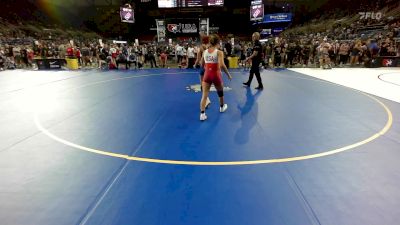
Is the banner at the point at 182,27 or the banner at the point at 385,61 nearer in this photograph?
the banner at the point at 385,61

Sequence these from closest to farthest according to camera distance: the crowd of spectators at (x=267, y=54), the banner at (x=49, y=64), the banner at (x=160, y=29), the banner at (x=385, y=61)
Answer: the banner at (x=385, y=61) → the crowd of spectators at (x=267, y=54) → the banner at (x=49, y=64) → the banner at (x=160, y=29)

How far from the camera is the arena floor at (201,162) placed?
10.5 ft

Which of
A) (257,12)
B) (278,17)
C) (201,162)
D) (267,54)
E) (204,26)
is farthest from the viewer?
(278,17)

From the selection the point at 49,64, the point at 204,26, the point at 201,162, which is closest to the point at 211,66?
the point at 201,162

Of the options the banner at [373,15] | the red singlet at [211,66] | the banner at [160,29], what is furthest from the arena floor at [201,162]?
the banner at [373,15]

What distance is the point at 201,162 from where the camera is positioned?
441cm

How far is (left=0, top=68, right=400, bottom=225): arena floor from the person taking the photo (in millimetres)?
3203

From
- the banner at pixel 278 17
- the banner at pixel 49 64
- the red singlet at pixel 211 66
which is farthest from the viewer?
the banner at pixel 278 17

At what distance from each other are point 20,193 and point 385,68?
1915 cm

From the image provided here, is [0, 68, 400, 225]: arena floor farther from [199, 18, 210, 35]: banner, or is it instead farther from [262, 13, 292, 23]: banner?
[262, 13, 292, 23]: banner

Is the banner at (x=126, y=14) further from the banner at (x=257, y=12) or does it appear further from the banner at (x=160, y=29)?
the banner at (x=257, y=12)

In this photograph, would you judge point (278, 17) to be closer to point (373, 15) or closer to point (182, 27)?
point (373, 15)

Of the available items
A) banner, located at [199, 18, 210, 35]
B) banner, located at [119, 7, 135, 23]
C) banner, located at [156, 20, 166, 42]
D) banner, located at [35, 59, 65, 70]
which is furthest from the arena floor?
banner, located at [156, 20, 166, 42]

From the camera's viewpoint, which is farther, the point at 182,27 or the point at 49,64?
the point at 182,27
